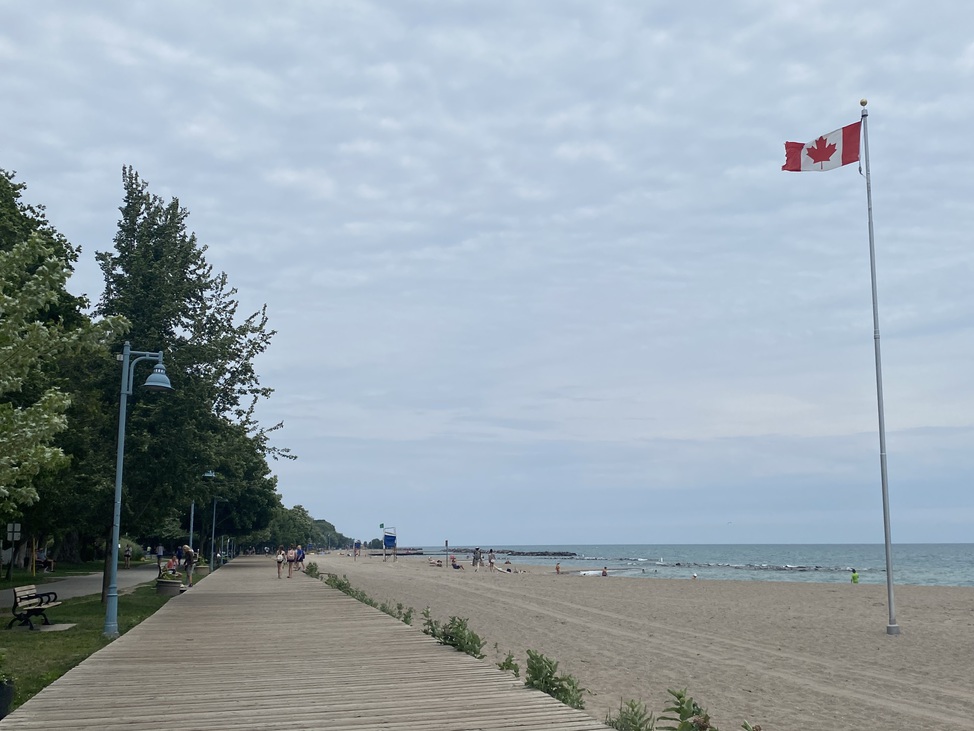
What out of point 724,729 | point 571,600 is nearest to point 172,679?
point 724,729

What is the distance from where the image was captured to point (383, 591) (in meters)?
38.5

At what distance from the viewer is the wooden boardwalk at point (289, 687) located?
26.3 ft

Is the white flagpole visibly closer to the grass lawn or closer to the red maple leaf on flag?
the red maple leaf on flag

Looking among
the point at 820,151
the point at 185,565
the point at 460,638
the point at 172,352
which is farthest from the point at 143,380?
the point at 185,565

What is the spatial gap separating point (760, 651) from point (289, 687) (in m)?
12.4

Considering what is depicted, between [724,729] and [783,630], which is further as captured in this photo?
[783,630]

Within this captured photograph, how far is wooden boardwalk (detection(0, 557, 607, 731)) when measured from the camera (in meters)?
8.02

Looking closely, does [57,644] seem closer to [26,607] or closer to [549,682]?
[26,607]

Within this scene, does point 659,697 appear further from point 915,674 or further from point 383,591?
point 383,591

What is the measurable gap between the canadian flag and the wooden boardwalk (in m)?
15.3

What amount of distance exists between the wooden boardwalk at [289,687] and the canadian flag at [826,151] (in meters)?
15.3

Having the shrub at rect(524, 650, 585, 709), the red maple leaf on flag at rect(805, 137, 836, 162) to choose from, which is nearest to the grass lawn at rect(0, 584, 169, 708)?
the shrub at rect(524, 650, 585, 709)

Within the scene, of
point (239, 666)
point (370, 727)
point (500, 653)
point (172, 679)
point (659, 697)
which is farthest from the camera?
point (500, 653)

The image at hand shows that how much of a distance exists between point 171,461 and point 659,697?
48.5ft
